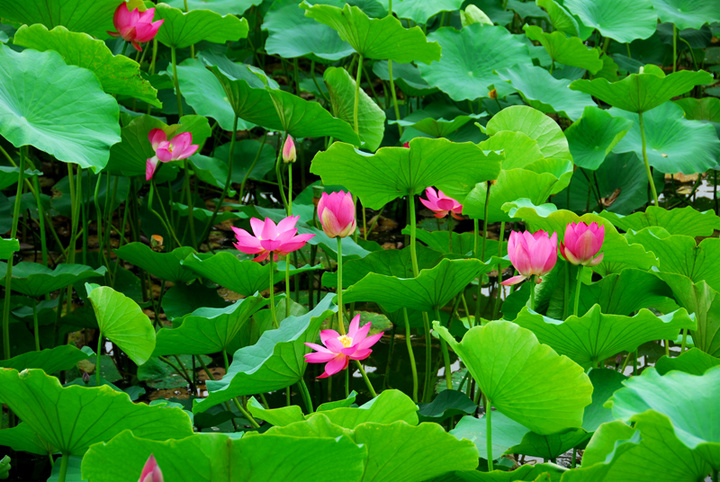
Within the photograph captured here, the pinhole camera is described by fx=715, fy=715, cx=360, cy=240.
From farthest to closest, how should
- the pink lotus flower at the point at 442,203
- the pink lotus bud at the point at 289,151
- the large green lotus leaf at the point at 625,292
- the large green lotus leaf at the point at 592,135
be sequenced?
the large green lotus leaf at the point at 592,135
the pink lotus flower at the point at 442,203
the pink lotus bud at the point at 289,151
the large green lotus leaf at the point at 625,292

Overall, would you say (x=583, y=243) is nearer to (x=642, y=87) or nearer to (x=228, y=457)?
(x=228, y=457)

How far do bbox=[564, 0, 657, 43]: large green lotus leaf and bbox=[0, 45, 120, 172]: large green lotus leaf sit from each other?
161cm

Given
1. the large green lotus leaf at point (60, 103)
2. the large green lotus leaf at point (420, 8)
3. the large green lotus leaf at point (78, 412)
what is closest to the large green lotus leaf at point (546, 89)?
the large green lotus leaf at point (420, 8)

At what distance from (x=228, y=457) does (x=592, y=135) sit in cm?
149

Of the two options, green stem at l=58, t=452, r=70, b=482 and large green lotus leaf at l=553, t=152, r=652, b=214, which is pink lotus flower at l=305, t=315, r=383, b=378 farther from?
large green lotus leaf at l=553, t=152, r=652, b=214

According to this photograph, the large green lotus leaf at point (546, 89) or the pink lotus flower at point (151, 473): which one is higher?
the pink lotus flower at point (151, 473)

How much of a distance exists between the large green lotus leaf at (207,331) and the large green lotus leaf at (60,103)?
33cm

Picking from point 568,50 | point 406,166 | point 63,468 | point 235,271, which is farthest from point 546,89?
point 63,468

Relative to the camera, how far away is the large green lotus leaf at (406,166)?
109 centimetres

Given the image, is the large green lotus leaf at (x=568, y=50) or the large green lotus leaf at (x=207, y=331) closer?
the large green lotus leaf at (x=207, y=331)

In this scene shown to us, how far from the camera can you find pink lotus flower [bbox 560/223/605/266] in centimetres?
95

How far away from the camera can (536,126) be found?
4.99 ft

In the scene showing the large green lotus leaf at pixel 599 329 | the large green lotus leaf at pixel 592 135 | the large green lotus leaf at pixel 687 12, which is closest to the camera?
the large green lotus leaf at pixel 599 329

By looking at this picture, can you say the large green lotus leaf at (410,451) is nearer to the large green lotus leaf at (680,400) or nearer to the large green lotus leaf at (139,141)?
the large green lotus leaf at (680,400)
